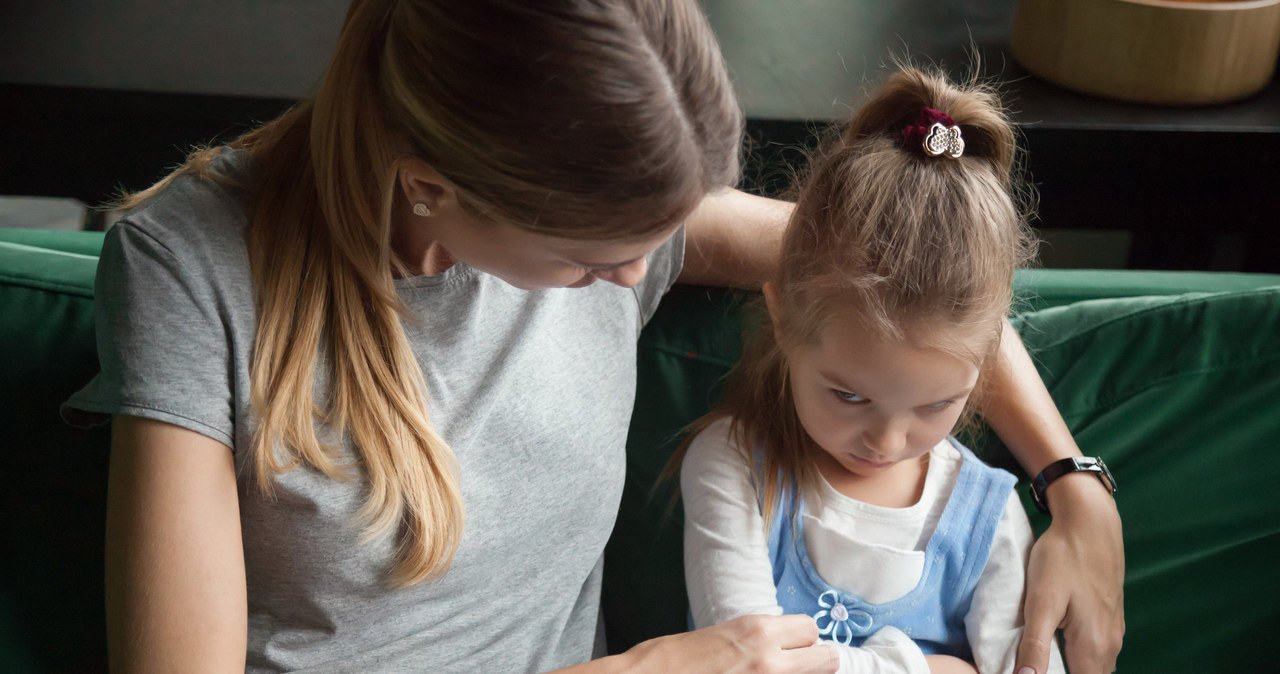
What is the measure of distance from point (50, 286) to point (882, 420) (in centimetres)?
93

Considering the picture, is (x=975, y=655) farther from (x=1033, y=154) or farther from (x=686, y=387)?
(x=1033, y=154)

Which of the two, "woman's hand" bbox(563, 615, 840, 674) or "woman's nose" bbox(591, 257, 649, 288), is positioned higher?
"woman's nose" bbox(591, 257, 649, 288)

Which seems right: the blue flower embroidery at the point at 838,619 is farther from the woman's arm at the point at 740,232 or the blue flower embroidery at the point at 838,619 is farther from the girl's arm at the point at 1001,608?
the woman's arm at the point at 740,232

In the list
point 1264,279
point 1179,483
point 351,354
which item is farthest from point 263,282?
point 1264,279

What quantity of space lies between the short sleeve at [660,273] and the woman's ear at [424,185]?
34 centimetres

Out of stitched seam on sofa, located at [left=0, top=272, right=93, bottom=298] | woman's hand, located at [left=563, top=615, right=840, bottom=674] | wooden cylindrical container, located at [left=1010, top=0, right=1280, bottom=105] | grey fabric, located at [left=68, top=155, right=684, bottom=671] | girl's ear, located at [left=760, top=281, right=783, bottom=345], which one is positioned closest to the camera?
grey fabric, located at [left=68, top=155, right=684, bottom=671]

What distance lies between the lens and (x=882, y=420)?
1.02 metres

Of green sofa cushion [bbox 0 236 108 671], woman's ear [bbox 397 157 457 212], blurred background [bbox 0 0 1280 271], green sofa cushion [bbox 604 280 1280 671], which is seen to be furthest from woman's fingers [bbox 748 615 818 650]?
green sofa cushion [bbox 0 236 108 671]

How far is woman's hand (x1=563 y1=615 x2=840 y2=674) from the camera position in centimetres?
99

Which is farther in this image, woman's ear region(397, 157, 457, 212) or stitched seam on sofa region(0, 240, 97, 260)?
stitched seam on sofa region(0, 240, 97, 260)

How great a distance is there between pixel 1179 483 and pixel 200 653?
1048mm

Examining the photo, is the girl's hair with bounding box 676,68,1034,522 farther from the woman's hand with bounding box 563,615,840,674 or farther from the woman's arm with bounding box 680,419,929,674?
the woman's hand with bounding box 563,615,840,674

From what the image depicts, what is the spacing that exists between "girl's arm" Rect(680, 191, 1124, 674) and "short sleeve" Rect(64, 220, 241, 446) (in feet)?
1.77

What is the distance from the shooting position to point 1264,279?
1.33m
